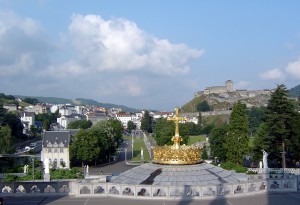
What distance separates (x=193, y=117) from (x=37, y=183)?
172 m

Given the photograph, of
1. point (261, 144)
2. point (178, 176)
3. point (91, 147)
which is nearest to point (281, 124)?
point (261, 144)

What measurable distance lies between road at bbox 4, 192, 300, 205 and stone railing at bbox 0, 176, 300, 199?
0.56m

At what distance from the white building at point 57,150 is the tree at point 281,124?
107 feet

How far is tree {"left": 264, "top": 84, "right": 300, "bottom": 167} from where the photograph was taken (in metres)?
51.7

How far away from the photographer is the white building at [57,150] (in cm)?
6912

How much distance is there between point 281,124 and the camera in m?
51.7

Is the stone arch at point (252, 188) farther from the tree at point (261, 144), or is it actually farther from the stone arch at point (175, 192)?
the tree at point (261, 144)

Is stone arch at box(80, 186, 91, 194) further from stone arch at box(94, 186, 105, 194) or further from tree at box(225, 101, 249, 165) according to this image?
tree at box(225, 101, 249, 165)

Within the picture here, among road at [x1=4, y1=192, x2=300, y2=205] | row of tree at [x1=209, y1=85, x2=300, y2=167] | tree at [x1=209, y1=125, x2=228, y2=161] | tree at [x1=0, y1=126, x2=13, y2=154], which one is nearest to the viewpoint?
road at [x1=4, y1=192, x2=300, y2=205]

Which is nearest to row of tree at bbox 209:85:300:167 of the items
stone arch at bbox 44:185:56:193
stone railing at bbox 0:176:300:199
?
stone railing at bbox 0:176:300:199

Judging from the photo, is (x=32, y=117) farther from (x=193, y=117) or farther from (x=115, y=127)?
(x=115, y=127)

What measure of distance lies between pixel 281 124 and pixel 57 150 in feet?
118

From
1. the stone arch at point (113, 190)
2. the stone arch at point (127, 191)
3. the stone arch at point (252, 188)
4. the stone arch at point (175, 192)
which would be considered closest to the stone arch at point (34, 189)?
the stone arch at point (113, 190)

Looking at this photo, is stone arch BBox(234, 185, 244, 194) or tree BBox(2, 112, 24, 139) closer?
stone arch BBox(234, 185, 244, 194)
